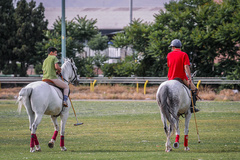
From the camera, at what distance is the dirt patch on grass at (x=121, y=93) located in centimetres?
3403

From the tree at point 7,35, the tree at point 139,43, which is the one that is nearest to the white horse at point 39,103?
the tree at point 139,43

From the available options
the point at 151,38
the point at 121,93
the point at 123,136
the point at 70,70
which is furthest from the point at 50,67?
the point at 151,38

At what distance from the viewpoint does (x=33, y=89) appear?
12461 mm

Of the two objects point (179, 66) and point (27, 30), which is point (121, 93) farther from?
point (179, 66)

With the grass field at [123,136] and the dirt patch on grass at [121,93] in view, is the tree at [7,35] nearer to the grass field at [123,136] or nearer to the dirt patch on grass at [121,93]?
the dirt patch on grass at [121,93]

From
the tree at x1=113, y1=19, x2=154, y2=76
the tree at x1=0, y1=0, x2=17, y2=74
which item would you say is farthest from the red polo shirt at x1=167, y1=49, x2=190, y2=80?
the tree at x1=0, y1=0, x2=17, y2=74

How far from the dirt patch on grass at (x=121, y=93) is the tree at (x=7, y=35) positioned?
6.62m

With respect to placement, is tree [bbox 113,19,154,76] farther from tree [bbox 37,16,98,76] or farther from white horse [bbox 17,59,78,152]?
white horse [bbox 17,59,78,152]

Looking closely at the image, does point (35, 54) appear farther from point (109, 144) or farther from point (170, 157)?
point (170, 157)

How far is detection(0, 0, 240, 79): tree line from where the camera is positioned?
124 ft

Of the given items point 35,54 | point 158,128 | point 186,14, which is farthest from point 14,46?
point 158,128

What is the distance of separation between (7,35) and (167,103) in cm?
3593

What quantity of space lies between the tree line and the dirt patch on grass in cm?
221

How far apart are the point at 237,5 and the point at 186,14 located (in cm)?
410
